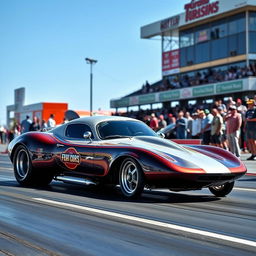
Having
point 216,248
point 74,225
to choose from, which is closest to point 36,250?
point 74,225

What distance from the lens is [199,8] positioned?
42.8 metres

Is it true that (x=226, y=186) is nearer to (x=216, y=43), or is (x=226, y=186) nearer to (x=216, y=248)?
(x=216, y=248)

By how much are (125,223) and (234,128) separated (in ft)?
36.9

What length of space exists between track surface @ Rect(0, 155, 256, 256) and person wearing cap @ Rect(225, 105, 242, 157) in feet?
25.5

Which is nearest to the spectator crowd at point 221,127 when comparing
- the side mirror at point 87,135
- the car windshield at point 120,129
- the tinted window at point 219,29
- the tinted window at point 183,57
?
the car windshield at point 120,129

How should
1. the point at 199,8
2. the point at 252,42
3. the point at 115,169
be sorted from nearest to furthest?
the point at 115,169
the point at 252,42
the point at 199,8

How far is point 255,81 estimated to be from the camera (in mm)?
33562

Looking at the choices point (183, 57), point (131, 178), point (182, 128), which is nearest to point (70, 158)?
point (131, 178)

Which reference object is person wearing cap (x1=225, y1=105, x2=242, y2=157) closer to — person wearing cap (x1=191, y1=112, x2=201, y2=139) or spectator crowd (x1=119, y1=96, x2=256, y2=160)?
spectator crowd (x1=119, y1=96, x2=256, y2=160)

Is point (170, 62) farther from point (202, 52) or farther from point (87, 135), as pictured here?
point (87, 135)

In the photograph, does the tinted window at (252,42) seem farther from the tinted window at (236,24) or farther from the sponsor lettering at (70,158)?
the sponsor lettering at (70,158)

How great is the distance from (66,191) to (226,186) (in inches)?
103

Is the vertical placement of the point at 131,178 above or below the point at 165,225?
above

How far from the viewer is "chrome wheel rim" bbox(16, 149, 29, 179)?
10414 mm
